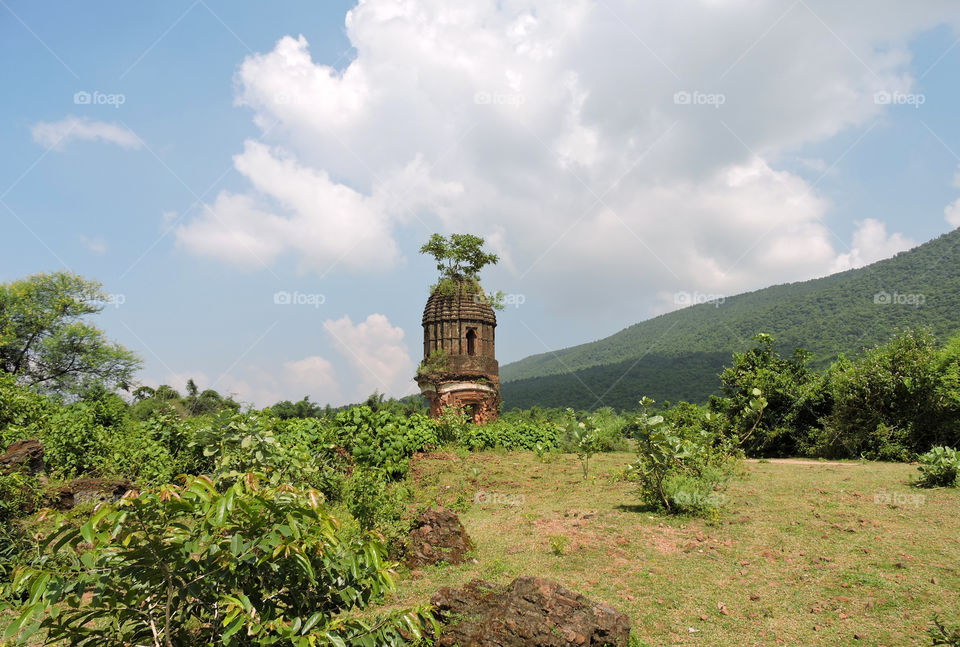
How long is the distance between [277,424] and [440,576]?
7.26 m

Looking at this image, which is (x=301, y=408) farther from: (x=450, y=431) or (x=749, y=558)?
(x=749, y=558)

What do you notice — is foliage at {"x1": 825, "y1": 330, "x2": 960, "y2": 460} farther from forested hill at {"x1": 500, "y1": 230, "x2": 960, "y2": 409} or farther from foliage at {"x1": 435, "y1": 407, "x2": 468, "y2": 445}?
forested hill at {"x1": 500, "y1": 230, "x2": 960, "y2": 409}

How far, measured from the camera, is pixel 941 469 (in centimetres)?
889

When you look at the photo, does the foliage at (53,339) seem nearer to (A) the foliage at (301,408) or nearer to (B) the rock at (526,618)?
(A) the foliage at (301,408)

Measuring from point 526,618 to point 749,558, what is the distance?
3501 millimetres

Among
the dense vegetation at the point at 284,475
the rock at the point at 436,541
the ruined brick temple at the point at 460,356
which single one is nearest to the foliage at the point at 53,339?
the dense vegetation at the point at 284,475

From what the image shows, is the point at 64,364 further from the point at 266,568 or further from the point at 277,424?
the point at 266,568

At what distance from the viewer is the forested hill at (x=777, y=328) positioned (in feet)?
176

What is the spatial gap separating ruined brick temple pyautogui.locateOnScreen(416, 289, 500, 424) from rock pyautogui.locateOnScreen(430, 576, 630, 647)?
1699 centimetres

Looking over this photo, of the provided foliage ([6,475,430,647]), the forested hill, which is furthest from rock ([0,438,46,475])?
the forested hill

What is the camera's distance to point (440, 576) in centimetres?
612

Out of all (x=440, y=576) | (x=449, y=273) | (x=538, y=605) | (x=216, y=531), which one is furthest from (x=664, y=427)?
(x=449, y=273)

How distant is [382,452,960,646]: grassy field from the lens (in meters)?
4.75

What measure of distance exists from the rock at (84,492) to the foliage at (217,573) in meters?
7.29
